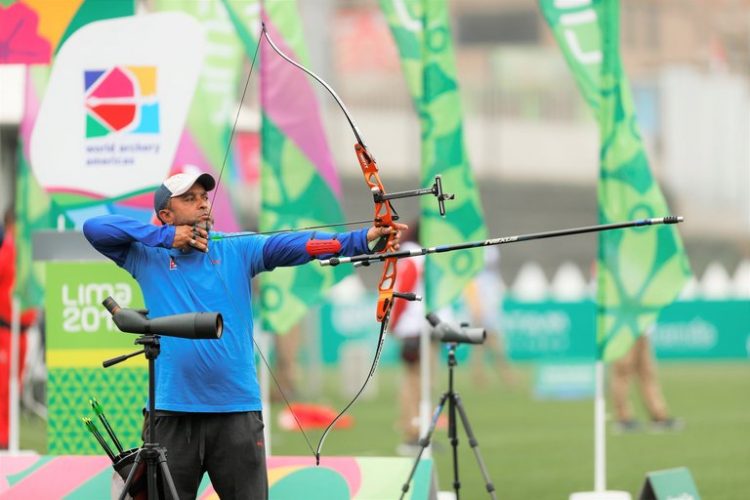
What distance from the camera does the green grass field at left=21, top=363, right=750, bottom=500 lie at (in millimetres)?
9453

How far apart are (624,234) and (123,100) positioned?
2975 millimetres

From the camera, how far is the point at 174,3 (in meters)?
8.62

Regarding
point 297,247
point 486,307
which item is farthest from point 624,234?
point 486,307

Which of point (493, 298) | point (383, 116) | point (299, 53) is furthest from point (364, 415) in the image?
point (383, 116)

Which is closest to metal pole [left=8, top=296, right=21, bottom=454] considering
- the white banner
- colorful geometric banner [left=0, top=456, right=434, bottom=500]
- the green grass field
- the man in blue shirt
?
the green grass field

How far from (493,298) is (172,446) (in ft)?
39.5

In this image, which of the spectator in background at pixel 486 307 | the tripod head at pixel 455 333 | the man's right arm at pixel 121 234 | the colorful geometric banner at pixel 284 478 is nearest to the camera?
the man's right arm at pixel 121 234

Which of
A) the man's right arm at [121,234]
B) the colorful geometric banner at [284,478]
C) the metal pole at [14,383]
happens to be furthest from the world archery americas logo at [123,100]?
the man's right arm at [121,234]

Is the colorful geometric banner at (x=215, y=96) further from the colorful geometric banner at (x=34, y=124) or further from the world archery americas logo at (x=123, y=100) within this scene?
the colorful geometric banner at (x=34, y=124)

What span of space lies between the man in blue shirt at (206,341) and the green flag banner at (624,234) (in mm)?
3055

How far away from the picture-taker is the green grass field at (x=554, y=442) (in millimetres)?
9453

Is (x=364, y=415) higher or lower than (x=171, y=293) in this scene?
lower

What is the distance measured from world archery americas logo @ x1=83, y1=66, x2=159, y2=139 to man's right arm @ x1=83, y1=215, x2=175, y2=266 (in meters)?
2.46

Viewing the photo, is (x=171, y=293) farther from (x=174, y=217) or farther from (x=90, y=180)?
(x=90, y=180)
